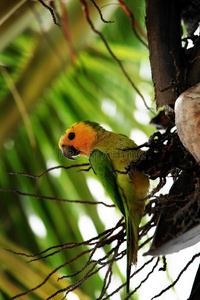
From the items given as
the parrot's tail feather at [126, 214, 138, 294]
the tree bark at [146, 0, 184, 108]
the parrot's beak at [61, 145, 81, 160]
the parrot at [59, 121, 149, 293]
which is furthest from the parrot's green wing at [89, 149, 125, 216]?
the tree bark at [146, 0, 184, 108]

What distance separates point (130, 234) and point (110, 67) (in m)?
0.76

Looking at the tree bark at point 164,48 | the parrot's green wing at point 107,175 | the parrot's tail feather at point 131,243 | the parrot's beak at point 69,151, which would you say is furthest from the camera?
the parrot's beak at point 69,151

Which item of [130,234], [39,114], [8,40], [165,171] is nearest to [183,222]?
[165,171]

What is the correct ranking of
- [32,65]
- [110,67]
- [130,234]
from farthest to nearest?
[110,67], [32,65], [130,234]

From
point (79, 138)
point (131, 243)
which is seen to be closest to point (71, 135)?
point (79, 138)

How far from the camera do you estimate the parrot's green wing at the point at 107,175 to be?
5.27ft

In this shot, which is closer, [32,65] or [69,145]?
[32,65]

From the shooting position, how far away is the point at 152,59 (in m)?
1.25

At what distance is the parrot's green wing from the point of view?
5.27 feet

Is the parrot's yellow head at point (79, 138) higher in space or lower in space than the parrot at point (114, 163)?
higher

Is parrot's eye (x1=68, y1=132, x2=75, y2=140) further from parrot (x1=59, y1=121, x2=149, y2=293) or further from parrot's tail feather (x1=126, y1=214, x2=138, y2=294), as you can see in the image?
parrot's tail feather (x1=126, y1=214, x2=138, y2=294)

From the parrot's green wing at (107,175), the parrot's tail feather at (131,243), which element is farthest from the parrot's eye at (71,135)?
the parrot's tail feather at (131,243)

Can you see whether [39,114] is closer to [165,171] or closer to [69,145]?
[69,145]

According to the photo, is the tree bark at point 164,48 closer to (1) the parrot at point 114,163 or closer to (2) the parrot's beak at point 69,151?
(1) the parrot at point 114,163
